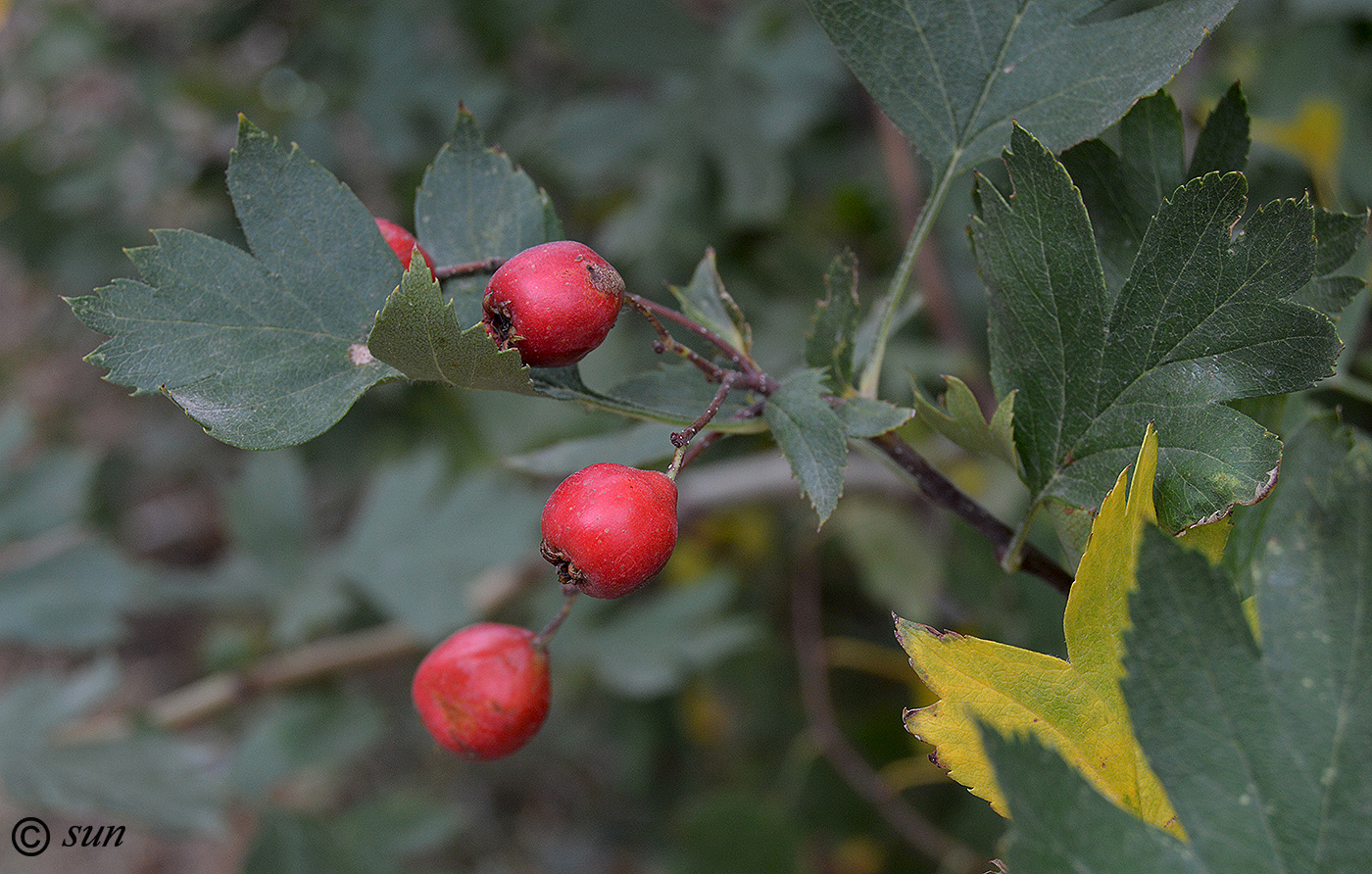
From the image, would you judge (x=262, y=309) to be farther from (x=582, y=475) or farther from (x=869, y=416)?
(x=869, y=416)

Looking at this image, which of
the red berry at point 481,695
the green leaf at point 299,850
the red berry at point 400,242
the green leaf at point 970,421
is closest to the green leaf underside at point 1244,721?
the green leaf at point 970,421

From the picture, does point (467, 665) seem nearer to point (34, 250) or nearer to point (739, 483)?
point (739, 483)

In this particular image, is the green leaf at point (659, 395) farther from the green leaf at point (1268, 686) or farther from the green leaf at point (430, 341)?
the green leaf at point (1268, 686)

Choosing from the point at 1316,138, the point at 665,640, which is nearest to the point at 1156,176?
the point at 1316,138

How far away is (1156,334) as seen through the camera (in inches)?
23.4

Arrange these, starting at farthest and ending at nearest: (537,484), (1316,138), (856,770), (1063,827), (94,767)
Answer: (537,484) → (856,770) → (94,767) → (1316,138) → (1063,827)

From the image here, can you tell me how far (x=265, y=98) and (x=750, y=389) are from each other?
7.20ft

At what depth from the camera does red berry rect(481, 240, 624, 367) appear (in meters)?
0.58

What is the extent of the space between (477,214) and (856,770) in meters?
1.38

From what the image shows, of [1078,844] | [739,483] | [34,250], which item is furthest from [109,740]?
[1078,844]

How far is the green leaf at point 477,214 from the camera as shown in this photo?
2.39 ft

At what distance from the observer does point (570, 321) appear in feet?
1.93

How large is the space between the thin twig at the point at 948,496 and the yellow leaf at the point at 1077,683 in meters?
0.11

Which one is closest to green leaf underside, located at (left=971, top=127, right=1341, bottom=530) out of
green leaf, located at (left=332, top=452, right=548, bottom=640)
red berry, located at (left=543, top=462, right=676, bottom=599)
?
red berry, located at (left=543, top=462, right=676, bottom=599)
